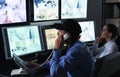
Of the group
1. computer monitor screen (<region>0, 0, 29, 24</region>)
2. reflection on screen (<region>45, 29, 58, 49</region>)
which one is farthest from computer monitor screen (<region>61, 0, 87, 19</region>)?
computer monitor screen (<region>0, 0, 29, 24</region>)

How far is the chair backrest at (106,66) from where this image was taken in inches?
72.1

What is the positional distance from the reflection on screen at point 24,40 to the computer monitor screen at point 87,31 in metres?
0.88

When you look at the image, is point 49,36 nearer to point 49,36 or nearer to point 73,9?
point 49,36

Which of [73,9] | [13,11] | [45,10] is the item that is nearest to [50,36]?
[45,10]

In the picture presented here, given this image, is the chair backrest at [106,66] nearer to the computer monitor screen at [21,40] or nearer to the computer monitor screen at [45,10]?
the computer monitor screen at [21,40]

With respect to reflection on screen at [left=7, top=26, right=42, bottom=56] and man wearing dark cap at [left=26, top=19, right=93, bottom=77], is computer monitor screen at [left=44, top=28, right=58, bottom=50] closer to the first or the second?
reflection on screen at [left=7, top=26, right=42, bottom=56]

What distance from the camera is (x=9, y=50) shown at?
2760 mm

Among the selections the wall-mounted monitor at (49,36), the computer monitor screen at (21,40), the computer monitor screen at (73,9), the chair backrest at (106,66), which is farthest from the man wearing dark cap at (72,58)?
the computer monitor screen at (73,9)

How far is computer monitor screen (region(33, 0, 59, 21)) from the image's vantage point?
3301 millimetres

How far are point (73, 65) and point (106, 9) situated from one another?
2.65 metres

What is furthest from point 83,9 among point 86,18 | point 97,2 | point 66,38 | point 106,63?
point 106,63

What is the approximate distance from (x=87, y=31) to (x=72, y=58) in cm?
181

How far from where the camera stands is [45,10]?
3393 millimetres

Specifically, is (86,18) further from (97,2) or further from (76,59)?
(76,59)
